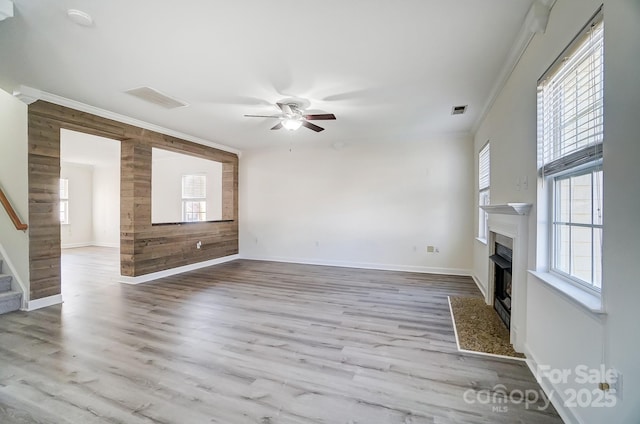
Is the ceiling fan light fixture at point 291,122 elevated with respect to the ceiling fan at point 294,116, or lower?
lower

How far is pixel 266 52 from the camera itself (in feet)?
8.22

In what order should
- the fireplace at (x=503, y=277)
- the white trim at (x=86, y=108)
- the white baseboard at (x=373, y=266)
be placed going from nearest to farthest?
the fireplace at (x=503, y=277), the white trim at (x=86, y=108), the white baseboard at (x=373, y=266)

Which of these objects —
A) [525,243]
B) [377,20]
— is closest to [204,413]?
[525,243]

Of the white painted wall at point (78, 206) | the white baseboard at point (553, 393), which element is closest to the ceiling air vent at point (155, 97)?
the white baseboard at point (553, 393)

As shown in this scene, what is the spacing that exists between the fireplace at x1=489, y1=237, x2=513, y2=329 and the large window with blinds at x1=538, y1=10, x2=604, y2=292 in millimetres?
852

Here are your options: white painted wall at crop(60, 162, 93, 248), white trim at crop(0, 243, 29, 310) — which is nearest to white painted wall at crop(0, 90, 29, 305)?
white trim at crop(0, 243, 29, 310)

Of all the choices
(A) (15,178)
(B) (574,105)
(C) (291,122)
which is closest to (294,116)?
(C) (291,122)

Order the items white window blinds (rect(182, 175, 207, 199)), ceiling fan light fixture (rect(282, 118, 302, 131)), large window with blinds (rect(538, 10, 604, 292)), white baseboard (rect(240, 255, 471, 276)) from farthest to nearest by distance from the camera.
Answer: white window blinds (rect(182, 175, 207, 199)), white baseboard (rect(240, 255, 471, 276)), ceiling fan light fixture (rect(282, 118, 302, 131)), large window with blinds (rect(538, 10, 604, 292))

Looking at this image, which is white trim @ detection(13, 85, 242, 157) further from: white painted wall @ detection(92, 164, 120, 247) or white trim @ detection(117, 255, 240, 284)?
white painted wall @ detection(92, 164, 120, 247)

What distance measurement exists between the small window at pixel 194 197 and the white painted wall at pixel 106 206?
A: 2963 mm

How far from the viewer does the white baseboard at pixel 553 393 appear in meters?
1.57

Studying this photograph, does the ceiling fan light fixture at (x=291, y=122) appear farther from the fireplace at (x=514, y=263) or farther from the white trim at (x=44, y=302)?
the white trim at (x=44, y=302)

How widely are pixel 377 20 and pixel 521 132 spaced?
159cm

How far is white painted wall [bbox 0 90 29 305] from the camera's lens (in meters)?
3.41
